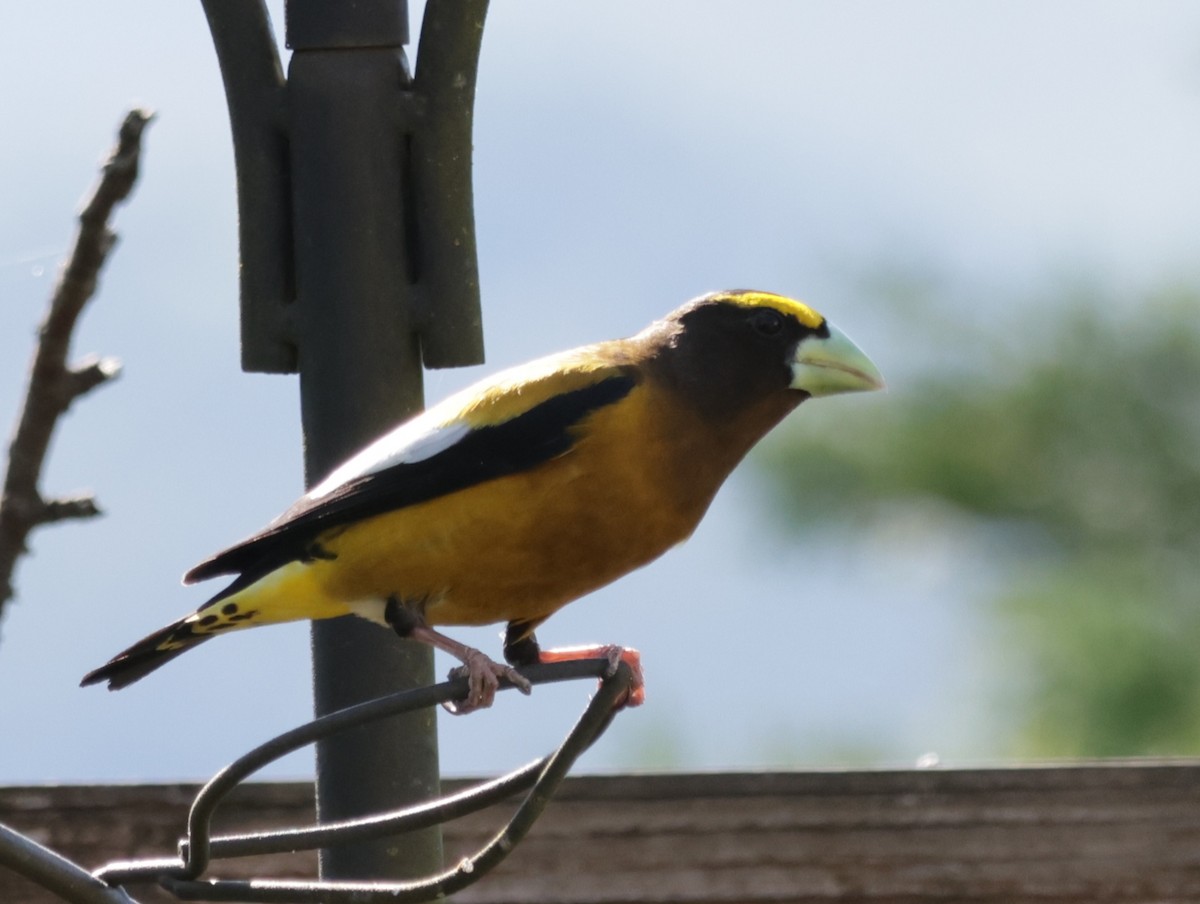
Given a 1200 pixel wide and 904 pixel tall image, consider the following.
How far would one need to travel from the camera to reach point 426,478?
2.12 meters

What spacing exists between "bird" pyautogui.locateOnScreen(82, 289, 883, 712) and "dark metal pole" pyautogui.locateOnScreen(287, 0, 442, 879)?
49 millimetres

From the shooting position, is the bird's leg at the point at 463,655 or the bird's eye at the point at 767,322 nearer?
the bird's leg at the point at 463,655

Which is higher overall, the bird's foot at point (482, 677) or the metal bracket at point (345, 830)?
the bird's foot at point (482, 677)

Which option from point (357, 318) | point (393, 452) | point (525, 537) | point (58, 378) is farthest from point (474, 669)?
point (58, 378)

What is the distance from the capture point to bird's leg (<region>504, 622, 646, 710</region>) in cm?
208

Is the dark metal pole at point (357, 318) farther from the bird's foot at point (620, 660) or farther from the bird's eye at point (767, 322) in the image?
the bird's eye at point (767, 322)

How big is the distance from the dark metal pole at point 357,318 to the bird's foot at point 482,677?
0.05m

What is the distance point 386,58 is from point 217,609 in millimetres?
723

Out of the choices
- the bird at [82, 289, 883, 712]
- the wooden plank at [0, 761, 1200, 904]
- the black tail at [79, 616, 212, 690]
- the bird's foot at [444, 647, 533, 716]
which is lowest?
the wooden plank at [0, 761, 1200, 904]

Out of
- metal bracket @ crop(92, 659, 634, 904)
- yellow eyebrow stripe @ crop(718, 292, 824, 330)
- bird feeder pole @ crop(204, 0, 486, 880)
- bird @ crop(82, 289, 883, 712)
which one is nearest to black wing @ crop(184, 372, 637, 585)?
bird @ crop(82, 289, 883, 712)

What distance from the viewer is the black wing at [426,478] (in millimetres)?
2090

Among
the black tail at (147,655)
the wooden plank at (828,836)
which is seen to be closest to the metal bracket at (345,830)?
the wooden plank at (828,836)

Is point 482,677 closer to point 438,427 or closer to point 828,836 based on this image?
point 438,427

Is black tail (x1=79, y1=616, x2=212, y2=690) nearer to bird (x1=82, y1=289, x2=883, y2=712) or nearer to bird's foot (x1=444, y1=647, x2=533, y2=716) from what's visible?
bird (x1=82, y1=289, x2=883, y2=712)
